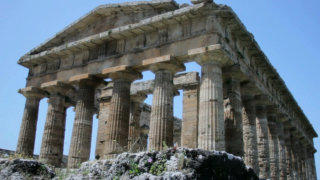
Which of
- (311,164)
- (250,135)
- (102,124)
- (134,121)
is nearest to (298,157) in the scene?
(311,164)

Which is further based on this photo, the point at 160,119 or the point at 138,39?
the point at 138,39

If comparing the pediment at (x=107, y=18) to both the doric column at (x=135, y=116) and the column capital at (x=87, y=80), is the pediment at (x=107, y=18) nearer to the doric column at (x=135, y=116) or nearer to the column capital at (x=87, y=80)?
the column capital at (x=87, y=80)

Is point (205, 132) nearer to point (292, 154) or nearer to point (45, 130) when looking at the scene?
point (45, 130)

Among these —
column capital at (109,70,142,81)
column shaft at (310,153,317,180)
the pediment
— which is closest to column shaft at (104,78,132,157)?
column capital at (109,70,142,81)

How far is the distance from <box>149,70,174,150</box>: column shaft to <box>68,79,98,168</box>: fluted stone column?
4.42 meters

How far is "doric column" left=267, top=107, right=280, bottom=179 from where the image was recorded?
20.4 m

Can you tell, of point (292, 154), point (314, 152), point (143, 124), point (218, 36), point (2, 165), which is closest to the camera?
point (2, 165)

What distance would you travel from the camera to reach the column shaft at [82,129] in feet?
57.0

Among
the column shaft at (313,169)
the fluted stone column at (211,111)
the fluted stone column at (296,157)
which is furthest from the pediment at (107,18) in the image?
the column shaft at (313,169)

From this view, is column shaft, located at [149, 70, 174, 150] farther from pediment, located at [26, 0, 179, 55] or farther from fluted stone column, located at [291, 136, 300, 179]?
fluted stone column, located at [291, 136, 300, 179]

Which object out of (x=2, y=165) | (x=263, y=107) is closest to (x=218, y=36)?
(x=263, y=107)

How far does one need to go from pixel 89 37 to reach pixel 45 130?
19.7 ft

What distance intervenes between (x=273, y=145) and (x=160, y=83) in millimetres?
9802

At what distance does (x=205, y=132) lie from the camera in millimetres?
13555
